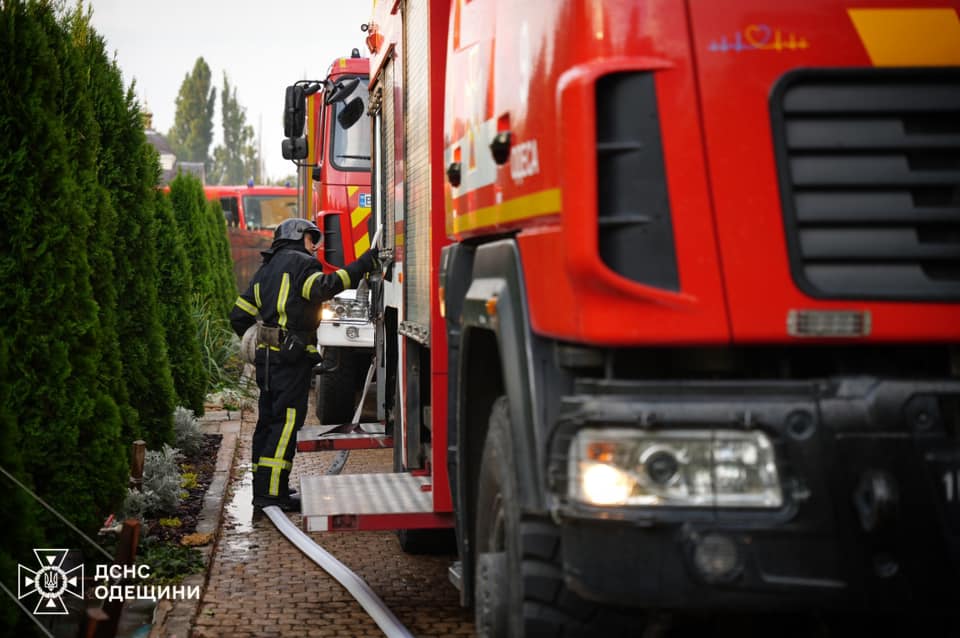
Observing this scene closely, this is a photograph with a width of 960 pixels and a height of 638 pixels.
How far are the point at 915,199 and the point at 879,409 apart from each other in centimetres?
54

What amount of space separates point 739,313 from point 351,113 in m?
12.1

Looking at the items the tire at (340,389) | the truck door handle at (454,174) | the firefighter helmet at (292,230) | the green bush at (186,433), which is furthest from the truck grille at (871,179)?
the tire at (340,389)

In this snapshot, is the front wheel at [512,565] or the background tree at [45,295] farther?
the background tree at [45,295]

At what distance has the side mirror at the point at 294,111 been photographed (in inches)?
519

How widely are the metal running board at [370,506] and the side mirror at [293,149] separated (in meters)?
7.74

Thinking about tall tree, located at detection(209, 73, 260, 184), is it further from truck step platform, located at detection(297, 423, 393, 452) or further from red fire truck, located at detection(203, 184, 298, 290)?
truck step platform, located at detection(297, 423, 393, 452)

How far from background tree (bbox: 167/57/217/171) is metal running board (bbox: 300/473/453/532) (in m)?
105

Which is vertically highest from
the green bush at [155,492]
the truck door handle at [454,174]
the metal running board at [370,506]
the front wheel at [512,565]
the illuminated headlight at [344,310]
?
the truck door handle at [454,174]

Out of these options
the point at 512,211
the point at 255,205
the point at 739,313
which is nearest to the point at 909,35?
the point at 739,313

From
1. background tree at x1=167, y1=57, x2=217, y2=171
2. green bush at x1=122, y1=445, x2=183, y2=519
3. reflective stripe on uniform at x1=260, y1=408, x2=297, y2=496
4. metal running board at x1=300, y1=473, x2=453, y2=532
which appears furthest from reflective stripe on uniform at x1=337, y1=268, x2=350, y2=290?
background tree at x1=167, y1=57, x2=217, y2=171

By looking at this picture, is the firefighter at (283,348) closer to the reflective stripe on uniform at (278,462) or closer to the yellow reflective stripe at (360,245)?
the reflective stripe on uniform at (278,462)

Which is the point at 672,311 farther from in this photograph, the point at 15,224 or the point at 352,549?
the point at 352,549

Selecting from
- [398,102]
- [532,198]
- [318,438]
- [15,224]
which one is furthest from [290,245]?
[532,198]

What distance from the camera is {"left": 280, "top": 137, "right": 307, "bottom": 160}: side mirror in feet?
45.6
